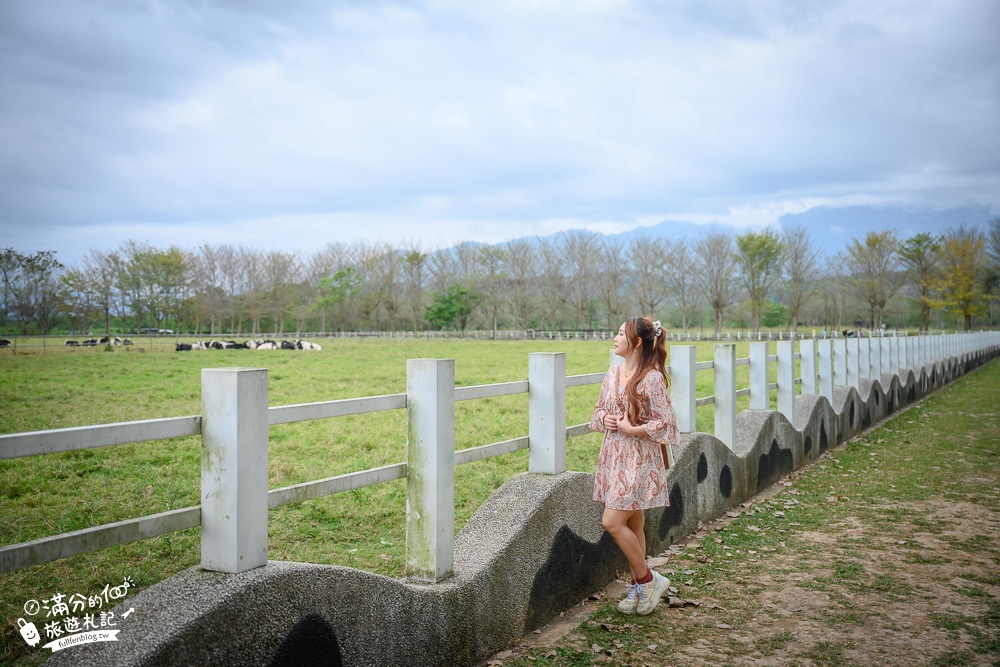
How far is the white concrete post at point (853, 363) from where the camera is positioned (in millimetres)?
12834

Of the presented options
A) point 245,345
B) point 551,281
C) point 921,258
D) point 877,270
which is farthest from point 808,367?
point 551,281

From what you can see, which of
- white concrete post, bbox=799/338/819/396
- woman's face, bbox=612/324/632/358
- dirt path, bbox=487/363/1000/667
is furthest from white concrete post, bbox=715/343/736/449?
white concrete post, bbox=799/338/819/396

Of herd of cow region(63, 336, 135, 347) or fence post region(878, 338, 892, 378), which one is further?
herd of cow region(63, 336, 135, 347)

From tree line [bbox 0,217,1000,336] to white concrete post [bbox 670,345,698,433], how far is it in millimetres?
61401

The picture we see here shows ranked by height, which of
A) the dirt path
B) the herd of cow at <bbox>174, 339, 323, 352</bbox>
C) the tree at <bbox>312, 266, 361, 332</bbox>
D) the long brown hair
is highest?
the tree at <bbox>312, 266, 361, 332</bbox>

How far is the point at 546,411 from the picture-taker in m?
4.58

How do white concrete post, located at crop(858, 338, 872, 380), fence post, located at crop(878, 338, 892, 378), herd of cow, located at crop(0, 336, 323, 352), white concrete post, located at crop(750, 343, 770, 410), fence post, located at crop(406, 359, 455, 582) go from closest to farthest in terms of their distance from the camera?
fence post, located at crop(406, 359, 455, 582)
white concrete post, located at crop(750, 343, 770, 410)
white concrete post, located at crop(858, 338, 872, 380)
fence post, located at crop(878, 338, 892, 378)
herd of cow, located at crop(0, 336, 323, 352)

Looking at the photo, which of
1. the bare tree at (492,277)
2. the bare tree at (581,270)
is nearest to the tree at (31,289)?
the bare tree at (492,277)

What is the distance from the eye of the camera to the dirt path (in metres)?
3.99

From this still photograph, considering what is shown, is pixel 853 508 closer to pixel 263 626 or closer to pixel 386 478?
pixel 386 478

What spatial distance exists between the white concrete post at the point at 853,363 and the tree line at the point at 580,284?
5630cm

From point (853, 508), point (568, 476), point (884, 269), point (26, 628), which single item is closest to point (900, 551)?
point (853, 508)

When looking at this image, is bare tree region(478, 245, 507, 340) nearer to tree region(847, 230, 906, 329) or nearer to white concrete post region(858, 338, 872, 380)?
tree region(847, 230, 906, 329)

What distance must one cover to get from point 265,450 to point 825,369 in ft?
33.4
